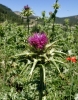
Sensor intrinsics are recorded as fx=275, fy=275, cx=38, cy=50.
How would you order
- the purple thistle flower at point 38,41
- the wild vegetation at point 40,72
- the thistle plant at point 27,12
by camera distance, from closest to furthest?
the wild vegetation at point 40,72 → the purple thistle flower at point 38,41 → the thistle plant at point 27,12

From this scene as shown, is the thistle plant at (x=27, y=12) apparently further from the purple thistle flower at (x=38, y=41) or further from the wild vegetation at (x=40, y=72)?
the purple thistle flower at (x=38, y=41)

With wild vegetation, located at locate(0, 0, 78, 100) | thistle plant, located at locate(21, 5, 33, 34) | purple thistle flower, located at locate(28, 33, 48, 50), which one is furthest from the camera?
thistle plant, located at locate(21, 5, 33, 34)

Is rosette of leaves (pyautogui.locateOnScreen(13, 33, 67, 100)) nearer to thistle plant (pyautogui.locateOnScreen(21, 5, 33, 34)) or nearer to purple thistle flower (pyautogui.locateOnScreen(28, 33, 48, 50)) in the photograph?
purple thistle flower (pyautogui.locateOnScreen(28, 33, 48, 50))

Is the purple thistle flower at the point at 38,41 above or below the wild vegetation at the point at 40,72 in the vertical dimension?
above

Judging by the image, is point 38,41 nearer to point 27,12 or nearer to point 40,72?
point 40,72

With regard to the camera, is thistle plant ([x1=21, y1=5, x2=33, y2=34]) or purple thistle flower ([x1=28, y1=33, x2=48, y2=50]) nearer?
purple thistle flower ([x1=28, y1=33, x2=48, y2=50])

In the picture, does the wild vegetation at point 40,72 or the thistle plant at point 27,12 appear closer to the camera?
the wild vegetation at point 40,72

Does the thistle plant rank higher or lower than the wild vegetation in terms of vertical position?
higher

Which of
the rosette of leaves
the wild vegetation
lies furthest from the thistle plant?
the rosette of leaves

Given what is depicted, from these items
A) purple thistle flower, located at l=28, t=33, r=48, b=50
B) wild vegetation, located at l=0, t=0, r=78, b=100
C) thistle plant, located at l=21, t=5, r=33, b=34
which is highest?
thistle plant, located at l=21, t=5, r=33, b=34

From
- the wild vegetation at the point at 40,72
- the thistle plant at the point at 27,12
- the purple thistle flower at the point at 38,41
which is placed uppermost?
the thistle plant at the point at 27,12

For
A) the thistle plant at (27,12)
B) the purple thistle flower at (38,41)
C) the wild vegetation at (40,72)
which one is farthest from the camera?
the thistle plant at (27,12)

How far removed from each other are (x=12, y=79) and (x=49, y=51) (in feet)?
10.9

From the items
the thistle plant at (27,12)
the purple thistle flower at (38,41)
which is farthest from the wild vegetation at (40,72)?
the thistle plant at (27,12)
